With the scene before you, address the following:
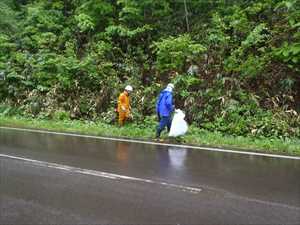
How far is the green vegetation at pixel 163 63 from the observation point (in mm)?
14250

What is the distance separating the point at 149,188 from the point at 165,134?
587cm

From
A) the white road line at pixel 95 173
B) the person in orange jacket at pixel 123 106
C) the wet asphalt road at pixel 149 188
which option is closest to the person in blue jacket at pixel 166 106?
the wet asphalt road at pixel 149 188

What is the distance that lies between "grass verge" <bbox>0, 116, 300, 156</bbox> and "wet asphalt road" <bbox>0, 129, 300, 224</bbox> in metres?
1.18

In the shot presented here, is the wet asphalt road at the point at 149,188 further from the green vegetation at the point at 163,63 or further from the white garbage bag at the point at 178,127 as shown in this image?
→ the green vegetation at the point at 163,63

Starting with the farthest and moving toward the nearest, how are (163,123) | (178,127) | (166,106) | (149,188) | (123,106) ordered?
(123,106)
(163,123)
(166,106)
(178,127)
(149,188)

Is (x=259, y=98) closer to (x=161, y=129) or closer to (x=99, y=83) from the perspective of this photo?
(x=161, y=129)

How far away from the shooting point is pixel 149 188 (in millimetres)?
7969

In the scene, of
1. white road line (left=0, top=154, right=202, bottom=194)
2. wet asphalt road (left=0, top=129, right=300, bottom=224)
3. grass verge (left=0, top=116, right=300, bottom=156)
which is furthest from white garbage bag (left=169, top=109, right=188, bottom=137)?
white road line (left=0, top=154, right=202, bottom=194)

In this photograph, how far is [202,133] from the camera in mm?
13797

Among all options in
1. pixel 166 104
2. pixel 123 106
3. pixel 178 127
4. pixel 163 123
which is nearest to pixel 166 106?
pixel 166 104

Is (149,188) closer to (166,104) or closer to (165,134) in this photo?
(166,104)

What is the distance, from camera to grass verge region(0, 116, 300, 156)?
1152 centimetres

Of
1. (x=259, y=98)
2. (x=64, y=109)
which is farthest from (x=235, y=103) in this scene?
(x=64, y=109)

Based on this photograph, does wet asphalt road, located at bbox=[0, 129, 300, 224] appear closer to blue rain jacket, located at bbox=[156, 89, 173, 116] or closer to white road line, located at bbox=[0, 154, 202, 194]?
white road line, located at bbox=[0, 154, 202, 194]
